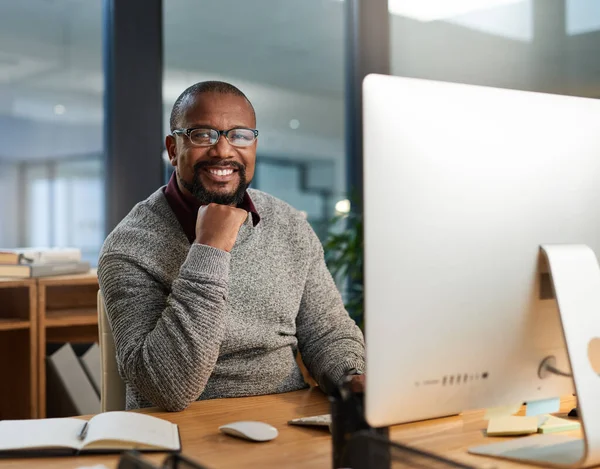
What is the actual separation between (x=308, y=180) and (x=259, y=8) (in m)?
0.91

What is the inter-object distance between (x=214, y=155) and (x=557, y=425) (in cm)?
93

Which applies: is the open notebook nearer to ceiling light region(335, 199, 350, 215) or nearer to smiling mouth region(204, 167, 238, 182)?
smiling mouth region(204, 167, 238, 182)

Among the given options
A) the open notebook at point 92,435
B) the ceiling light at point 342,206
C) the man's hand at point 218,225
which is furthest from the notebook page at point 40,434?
the ceiling light at point 342,206

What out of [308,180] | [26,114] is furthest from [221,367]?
[308,180]

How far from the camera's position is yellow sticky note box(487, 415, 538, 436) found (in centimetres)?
123

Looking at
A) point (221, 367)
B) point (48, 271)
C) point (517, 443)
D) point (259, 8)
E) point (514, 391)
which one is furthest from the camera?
point (259, 8)

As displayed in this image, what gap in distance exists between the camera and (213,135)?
177 centimetres

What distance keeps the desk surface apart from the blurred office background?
206cm

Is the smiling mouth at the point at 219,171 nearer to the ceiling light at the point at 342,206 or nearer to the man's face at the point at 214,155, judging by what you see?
the man's face at the point at 214,155

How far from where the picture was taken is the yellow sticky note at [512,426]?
123 centimetres

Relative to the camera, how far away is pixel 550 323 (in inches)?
42.0

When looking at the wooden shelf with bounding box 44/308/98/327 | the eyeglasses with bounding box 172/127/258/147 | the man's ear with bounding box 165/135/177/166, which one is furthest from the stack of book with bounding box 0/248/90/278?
the eyeglasses with bounding box 172/127/258/147

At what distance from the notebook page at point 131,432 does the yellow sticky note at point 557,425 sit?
0.58 meters

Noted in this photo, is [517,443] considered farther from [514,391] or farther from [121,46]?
[121,46]
